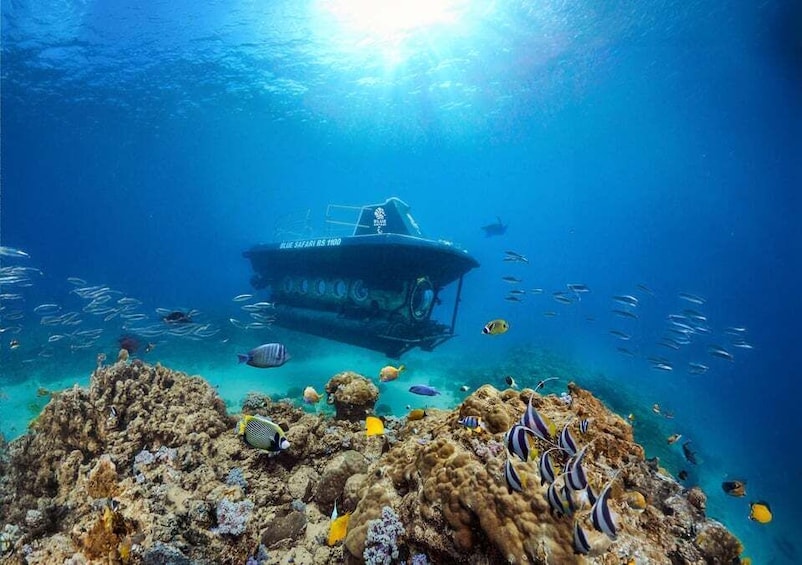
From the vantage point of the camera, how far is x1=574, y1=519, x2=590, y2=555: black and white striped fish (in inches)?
87.7

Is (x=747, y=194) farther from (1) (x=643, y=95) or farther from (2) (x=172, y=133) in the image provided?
(2) (x=172, y=133)

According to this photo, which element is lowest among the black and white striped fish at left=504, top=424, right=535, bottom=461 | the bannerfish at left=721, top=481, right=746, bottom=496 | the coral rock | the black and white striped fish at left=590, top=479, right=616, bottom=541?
the bannerfish at left=721, top=481, right=746, bottom=496

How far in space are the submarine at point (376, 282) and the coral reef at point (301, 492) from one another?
7.30 m

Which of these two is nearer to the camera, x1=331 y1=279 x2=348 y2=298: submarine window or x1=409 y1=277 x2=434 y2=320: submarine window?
x1=409 y1=277 x2=434 y2=320: submarine window

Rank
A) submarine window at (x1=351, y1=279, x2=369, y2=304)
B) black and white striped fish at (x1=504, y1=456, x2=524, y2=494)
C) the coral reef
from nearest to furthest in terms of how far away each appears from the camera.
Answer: black and white striped fish at (x1=504, y1=456, x2=524, y2=494), the coral reef, submarine window at (x1=351, y1=279, x2=369, y2=304)

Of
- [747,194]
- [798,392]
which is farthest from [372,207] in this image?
[798,392]

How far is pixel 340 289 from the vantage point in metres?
14.5

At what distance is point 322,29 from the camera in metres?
24.2

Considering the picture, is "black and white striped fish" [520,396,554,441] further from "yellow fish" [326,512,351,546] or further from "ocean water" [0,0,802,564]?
"ocean water" [0,0,802,564]

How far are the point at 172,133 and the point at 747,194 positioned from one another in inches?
3616

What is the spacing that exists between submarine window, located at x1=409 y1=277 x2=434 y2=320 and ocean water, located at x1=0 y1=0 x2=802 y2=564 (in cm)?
433

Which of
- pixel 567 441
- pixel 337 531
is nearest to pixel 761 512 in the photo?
pixel 567 441

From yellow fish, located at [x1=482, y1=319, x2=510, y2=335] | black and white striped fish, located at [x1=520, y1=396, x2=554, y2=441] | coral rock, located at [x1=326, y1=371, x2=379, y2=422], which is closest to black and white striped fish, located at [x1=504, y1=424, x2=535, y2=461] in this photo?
black and white striped fish, located at [x1=520, y1=396, x2=554, y2=441]

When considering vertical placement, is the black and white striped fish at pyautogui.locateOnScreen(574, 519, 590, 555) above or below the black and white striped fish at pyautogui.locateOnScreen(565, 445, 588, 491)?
below
